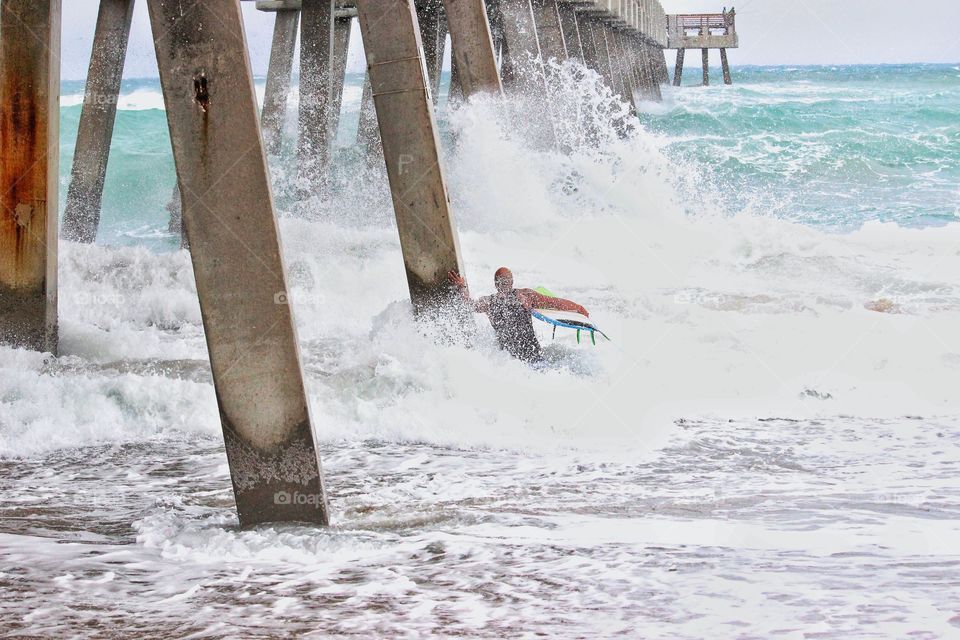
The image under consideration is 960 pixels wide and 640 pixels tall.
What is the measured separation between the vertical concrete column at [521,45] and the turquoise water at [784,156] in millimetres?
4388

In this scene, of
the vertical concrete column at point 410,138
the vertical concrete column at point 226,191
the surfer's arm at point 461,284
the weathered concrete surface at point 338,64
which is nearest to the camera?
the vertical concrete column at point 226,191

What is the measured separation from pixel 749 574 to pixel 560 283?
721 cm

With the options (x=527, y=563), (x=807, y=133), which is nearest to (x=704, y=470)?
(x=527, y=563)

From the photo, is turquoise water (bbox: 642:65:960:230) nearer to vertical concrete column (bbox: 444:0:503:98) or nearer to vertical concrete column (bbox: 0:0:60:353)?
vertical concrete column (bbox: 444:0:503:98)

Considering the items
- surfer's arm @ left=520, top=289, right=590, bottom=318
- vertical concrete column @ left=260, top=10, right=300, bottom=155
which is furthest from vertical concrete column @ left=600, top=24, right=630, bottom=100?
surfer's arm @ left=520, top=289, right=590, bottom=318

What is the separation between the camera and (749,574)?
12.5ft

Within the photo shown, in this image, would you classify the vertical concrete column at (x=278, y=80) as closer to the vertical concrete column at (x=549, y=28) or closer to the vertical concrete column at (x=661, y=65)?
the vertical concrete column at (x=549, y=28)

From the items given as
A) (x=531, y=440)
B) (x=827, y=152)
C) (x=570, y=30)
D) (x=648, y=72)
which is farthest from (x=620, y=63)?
(x=531, y=440)

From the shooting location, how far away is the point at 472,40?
32.3 ft

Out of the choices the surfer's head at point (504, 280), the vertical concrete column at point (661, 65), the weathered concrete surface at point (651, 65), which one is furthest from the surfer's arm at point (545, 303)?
the vertical concrete column at point (661, 65)

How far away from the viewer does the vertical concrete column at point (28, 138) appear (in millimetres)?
6484

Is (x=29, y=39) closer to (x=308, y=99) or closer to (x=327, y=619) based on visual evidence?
(x=327, y=619)

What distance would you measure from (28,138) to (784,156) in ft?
72.2

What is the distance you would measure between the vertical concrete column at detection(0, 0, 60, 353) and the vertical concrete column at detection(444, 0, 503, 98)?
4070 millimetres
